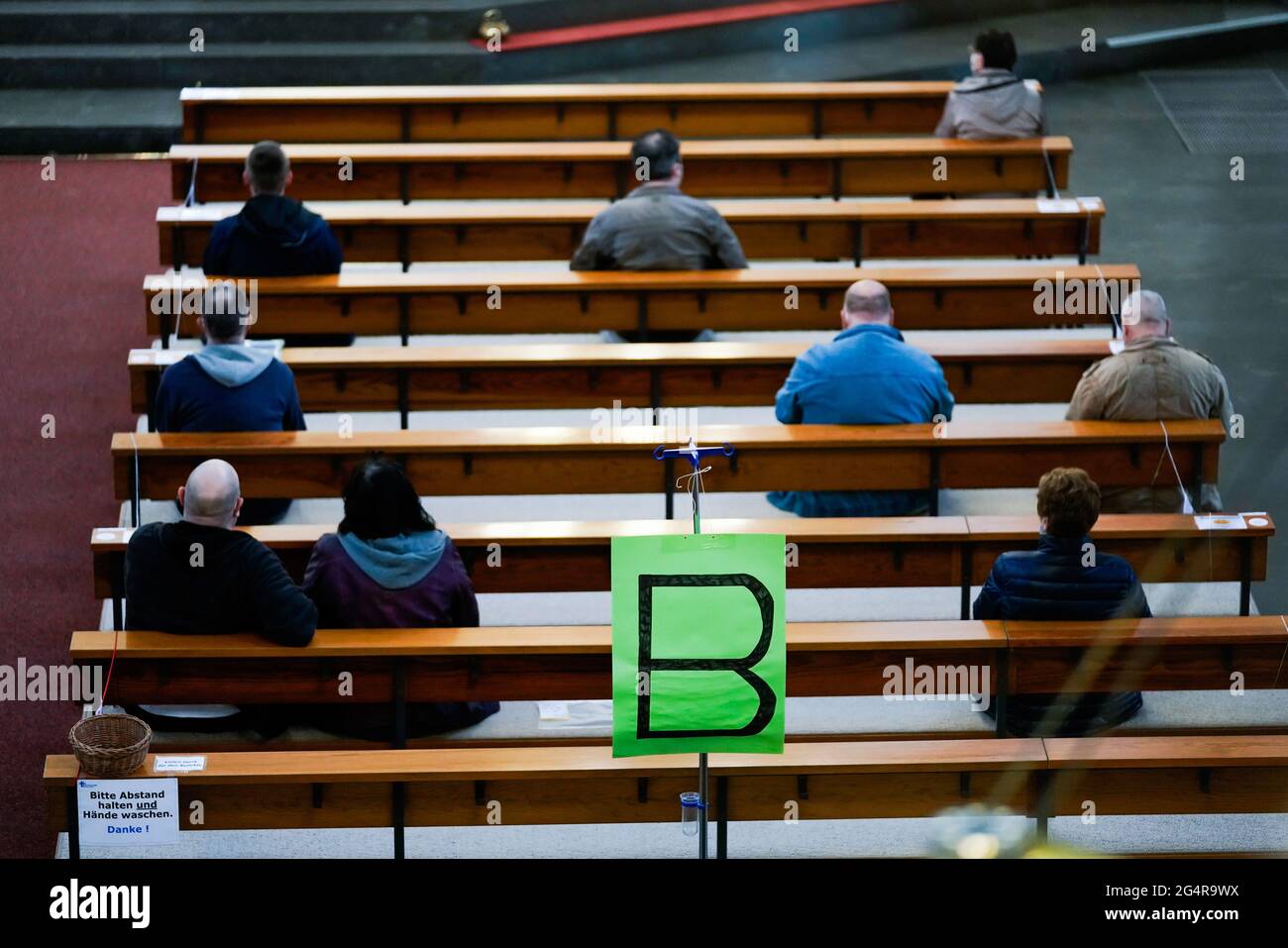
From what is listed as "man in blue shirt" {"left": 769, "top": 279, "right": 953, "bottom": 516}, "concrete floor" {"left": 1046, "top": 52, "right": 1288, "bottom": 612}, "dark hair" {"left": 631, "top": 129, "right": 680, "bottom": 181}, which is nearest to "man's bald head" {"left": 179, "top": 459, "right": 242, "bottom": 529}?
"man in blue shirt" {"left": 769, "top": 279, "right": 953, "bottom": 516}

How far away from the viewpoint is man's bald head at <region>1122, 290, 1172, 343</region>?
17.6ft

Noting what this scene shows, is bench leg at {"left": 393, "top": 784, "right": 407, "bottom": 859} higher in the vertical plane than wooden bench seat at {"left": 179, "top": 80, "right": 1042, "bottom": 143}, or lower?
lower

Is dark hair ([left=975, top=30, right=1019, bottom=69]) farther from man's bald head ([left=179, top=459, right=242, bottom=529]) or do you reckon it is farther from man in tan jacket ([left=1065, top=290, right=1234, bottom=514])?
man's bald head ([left=179, top=459, right=242, bottom=529])

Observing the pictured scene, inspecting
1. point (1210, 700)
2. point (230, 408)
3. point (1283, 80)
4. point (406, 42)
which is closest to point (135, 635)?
point (230, 408)

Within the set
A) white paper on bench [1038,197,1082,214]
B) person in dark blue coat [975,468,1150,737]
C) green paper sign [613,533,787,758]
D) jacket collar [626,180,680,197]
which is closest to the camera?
green paper sign [613,533,787,758]

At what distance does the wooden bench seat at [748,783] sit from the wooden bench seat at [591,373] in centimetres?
181

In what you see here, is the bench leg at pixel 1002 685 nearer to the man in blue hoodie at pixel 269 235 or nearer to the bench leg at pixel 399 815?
the bench leg at pixel 399 815

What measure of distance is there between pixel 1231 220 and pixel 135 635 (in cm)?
529

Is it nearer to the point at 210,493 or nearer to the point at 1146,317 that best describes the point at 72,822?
the point at 210,493

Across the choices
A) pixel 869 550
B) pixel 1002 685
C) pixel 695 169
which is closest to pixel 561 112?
pixel 695 169

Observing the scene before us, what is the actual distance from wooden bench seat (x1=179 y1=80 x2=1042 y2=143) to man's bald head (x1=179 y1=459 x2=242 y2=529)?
3.21 m

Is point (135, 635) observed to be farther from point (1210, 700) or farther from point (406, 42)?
point (406, 42)

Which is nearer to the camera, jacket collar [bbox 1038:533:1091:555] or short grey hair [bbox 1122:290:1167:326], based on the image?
jacket collar [bbox 1038:533:1091:555]

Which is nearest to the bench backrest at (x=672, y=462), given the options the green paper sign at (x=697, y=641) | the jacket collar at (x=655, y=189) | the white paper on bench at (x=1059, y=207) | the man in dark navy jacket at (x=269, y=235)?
the man in dark navy jacket at (x=269, y=235)
